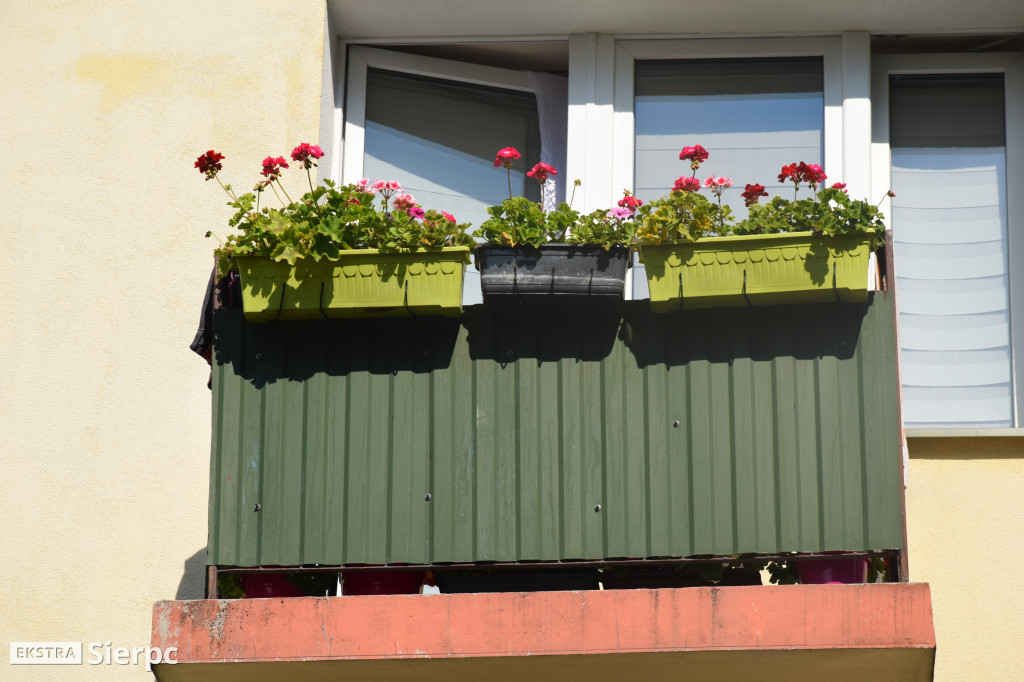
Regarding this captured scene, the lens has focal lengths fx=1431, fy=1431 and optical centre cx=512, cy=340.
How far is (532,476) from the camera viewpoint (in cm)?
548

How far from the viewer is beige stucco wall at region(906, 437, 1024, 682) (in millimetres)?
6156

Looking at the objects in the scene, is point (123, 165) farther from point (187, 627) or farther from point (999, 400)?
point (999, 400)

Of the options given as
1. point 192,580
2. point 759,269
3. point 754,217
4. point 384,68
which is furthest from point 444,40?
point 192,580

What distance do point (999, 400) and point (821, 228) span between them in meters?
2.14

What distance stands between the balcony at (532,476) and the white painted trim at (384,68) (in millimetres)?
1914

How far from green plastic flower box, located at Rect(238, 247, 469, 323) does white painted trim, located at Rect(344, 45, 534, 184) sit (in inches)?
75.9

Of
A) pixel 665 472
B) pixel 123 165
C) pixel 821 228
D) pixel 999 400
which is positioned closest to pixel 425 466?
pixel 665 472

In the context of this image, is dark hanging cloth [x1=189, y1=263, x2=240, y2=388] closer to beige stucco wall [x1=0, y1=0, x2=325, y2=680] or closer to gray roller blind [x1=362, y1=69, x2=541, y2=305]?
beige stucco wall [x1=0, y1=0, x2=325, y2=680]

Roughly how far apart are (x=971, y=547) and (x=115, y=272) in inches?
164

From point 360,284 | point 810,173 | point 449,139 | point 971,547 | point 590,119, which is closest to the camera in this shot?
point 360,284

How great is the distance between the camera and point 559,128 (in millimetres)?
7465

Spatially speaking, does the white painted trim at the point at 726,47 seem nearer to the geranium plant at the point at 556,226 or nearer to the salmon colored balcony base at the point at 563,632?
the geranium plant at the point at 556,226

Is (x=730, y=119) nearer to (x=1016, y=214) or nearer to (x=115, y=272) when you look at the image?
(x=1016, y=214)

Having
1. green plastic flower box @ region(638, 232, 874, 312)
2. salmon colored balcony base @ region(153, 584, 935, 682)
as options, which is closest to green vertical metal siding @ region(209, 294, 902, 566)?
green plastic flower box @ region(638, 232, 874, 312)
